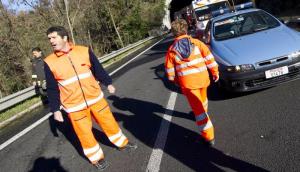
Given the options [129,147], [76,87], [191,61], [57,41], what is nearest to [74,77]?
[76,87]

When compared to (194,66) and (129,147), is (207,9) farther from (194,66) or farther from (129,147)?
(129,147)

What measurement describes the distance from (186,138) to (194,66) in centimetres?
115

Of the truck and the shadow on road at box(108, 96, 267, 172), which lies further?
the truck

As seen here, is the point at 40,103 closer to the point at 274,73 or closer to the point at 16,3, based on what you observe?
the point at 274,73

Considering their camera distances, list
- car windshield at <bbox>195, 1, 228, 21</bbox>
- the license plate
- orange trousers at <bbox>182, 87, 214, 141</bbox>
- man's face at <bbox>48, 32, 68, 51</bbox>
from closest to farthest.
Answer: man's face at <bbox>48, 32, 68, 51</bbox> → orange trousers at <bbox>182, 87, 214, 141</bbox> → the license plate → car windshield at <bbox>195, 1, 228, 21</bbox>

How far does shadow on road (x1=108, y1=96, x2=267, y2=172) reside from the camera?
427cm

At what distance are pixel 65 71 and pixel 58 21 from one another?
27.0 meters

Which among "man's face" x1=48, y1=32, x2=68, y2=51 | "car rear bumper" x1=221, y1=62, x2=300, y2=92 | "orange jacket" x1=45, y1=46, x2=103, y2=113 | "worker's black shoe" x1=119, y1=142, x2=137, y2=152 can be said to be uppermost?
"man's face" x1=48, y1=32, x2=68, y2=51

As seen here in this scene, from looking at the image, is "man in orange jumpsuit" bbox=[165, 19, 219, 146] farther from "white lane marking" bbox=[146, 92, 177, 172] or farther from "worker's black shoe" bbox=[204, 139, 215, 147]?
"white lane marking" bbox=[146, 92, 177, 172]

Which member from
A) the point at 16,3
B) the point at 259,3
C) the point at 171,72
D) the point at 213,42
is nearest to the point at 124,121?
the point at 171,72

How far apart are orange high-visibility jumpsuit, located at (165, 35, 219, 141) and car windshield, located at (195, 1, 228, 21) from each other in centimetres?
1488

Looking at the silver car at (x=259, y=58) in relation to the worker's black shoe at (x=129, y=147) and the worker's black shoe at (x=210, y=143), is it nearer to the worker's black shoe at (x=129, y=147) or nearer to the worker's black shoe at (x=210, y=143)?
the worker's black shoe at (x=210, y=143)

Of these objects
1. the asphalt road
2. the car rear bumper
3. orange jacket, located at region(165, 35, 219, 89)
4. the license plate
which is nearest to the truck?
the asphalt road

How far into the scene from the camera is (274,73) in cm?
634
